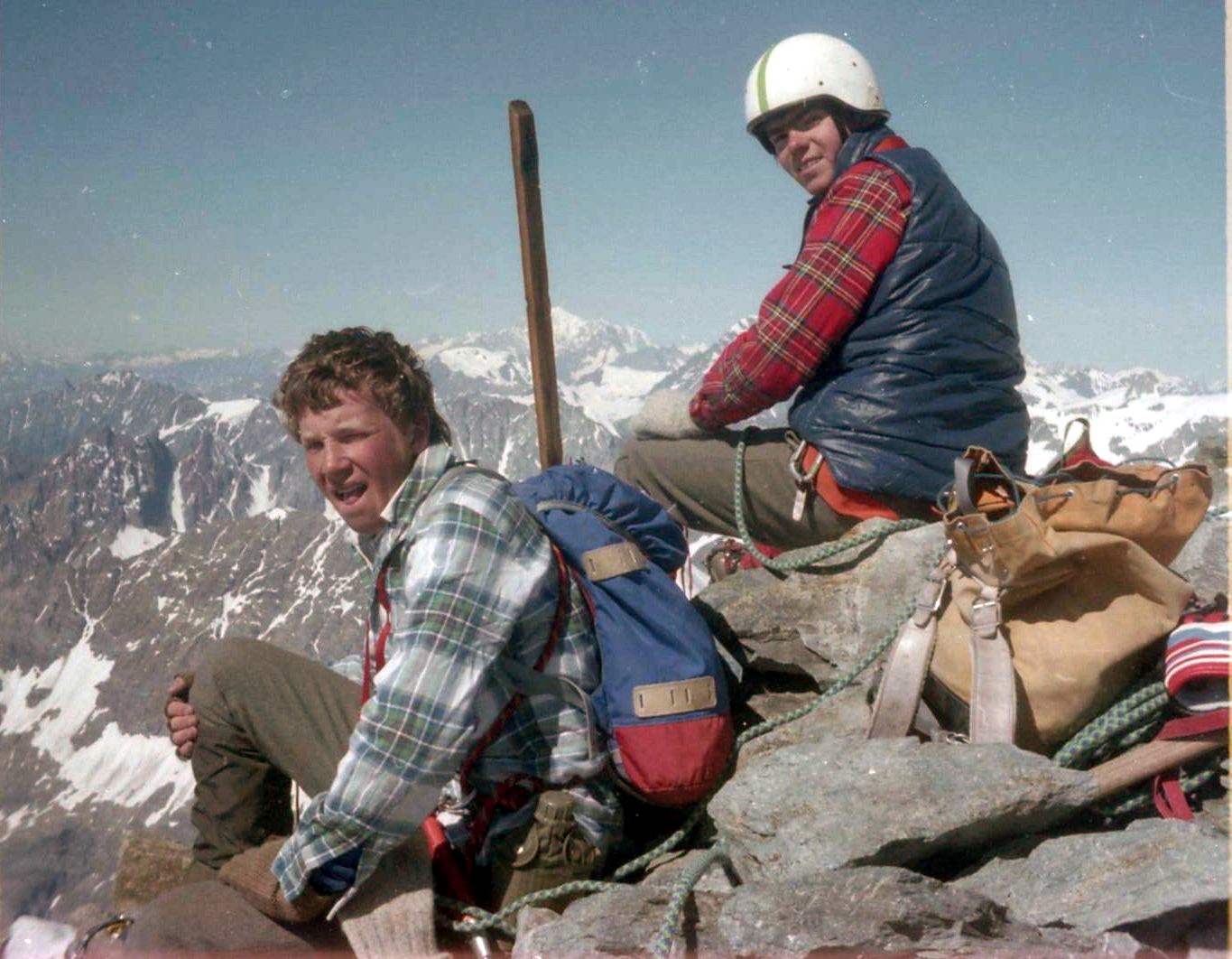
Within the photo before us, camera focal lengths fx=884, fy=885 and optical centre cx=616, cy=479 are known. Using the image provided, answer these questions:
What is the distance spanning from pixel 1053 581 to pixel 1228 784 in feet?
3.48

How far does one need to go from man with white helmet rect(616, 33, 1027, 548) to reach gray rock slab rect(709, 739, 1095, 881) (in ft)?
7.18

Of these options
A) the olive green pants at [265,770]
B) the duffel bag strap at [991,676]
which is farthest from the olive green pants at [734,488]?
the olive green pants at [265,770]

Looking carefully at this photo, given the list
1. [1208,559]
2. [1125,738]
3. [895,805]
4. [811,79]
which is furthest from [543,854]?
[811,79]

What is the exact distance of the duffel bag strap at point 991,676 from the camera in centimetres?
384

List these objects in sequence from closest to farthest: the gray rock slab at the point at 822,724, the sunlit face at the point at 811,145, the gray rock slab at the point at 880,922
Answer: the gray rock slab at the point at 880,922, the gray rock slab at the point at 822,724, the sunlit face at the point at 811,145

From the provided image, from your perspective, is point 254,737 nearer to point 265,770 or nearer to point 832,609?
point 265,770

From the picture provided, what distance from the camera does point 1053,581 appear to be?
12.8ft

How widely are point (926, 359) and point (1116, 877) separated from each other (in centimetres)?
316

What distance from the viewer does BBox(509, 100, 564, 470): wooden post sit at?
7.25m

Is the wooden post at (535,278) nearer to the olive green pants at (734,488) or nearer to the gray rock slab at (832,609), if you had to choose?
the olive green pants at (734,488)

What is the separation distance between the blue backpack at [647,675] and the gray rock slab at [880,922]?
1.05 meters

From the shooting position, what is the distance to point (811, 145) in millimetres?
6250

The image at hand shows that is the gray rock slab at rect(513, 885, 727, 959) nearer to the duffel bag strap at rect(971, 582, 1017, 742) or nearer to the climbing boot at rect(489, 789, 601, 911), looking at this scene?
the climbing boot at rect(489, 789, 601, 911)

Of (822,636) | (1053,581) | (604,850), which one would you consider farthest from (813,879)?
(822,636)
